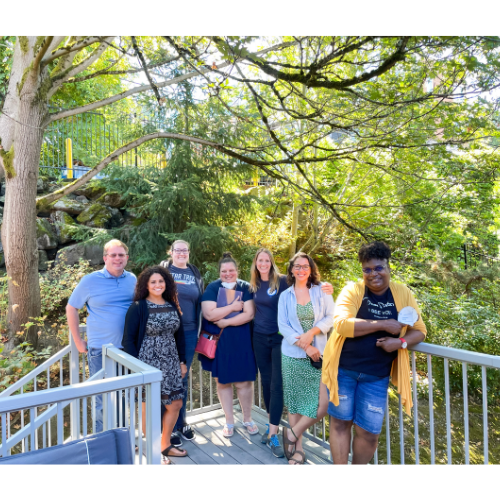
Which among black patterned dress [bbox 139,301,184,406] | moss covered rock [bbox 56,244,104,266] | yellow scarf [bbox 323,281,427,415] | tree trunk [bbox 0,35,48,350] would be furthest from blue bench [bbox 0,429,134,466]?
moss covered rock [bbox 56,244,104,266]

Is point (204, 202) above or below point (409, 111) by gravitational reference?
below

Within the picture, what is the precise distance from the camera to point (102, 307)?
2.84 meters

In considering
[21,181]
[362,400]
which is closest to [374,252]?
[362,400]

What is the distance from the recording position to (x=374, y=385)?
7.47ft

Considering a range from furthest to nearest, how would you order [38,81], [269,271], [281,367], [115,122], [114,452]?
[115,122] → [38,81] → [269,271] → [281,367] → [114,452]

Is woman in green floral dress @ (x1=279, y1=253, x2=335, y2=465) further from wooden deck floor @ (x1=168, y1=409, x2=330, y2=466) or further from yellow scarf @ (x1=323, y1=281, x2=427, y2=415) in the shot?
yellow scarf @ (x1=323, y1=281, x2=427, y2=415)

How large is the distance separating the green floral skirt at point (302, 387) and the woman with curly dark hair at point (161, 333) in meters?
0.80

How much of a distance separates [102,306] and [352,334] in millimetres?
1803

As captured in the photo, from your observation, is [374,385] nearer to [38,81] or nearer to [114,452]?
[114,452]

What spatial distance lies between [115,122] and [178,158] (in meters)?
3.77

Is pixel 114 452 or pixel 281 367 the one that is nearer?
pixel 114 452

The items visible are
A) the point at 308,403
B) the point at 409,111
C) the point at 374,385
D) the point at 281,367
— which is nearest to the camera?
the point at 374,385

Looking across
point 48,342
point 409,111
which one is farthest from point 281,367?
point 48,342

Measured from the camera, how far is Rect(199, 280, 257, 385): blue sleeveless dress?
3.17 metres
